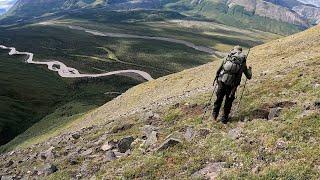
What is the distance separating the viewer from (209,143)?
2219 cm

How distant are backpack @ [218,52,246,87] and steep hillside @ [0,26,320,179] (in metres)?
2.49

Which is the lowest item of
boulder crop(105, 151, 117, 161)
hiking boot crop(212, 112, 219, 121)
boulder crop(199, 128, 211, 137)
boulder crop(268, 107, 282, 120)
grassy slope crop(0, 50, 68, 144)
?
grassy slope crop(0, 50, 68, 144)

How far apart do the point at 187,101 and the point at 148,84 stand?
32613 millimetres

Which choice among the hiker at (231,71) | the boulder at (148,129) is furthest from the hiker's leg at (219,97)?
the boulder at (148,129)

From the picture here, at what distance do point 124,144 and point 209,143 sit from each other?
5.76 m

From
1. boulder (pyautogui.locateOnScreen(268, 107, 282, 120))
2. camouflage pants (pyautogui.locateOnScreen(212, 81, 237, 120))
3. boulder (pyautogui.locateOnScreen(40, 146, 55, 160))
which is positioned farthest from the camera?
boulder (pyautogui.locateOnScreen(40, 146, 55, 160))

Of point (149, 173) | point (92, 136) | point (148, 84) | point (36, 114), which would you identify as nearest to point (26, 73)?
point (36, 114)

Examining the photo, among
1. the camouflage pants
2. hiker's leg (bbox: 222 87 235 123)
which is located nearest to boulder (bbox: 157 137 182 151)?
hiker's leg (bbox: 222 87 235 123)

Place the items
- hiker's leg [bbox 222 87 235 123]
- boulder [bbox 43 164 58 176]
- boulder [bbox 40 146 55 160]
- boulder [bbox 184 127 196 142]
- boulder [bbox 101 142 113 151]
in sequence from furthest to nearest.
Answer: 1. boulder [bbox 40 146 55 160]
2. boulder [bbox 101 142 113 151]
3. boulder [bbox 43 164 58 176]
4. hiker's leg [bbox 222 87 235 123]
5. boulder [bbox 184 127 196 142]

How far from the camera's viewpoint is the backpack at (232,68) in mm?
23000

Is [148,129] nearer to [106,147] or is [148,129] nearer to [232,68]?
[106,147]

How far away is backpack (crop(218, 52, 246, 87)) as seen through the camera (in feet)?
75.5

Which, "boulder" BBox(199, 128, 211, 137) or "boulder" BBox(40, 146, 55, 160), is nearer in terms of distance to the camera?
"boulder" BBox(199, 128, 211, 137)

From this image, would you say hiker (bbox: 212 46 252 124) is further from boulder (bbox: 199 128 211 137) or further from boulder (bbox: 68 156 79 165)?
boulder (bbox: 68 156 79 165)
